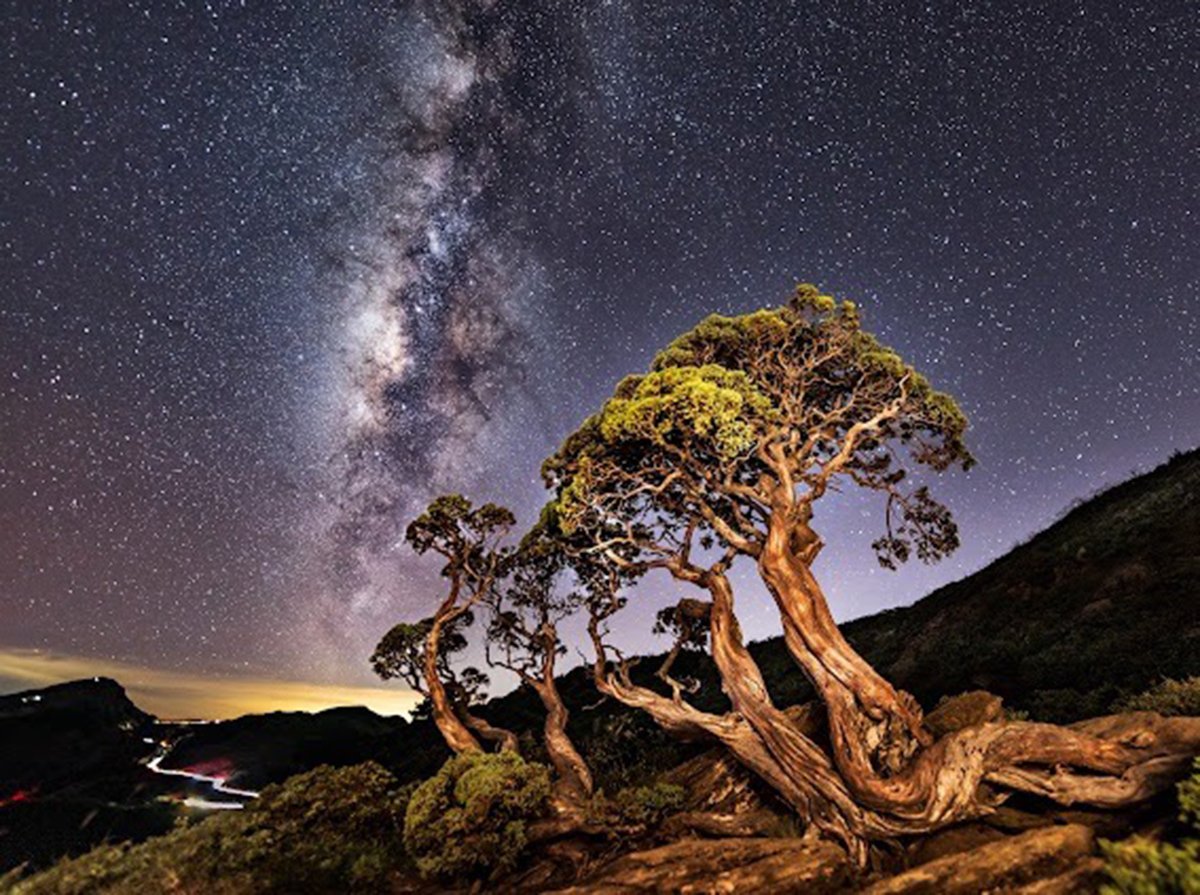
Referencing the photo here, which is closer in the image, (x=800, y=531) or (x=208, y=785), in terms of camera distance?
(x=800, y=531)

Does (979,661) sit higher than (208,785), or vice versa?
(208,785)

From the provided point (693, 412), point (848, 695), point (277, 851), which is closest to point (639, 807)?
point (848, 695)

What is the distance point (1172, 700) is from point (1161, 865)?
6.80 m

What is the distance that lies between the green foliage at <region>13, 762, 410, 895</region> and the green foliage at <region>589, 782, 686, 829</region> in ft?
14.2

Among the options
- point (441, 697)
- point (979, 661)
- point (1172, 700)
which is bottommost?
point (1172, 700)

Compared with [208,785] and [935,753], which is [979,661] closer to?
[935,753]

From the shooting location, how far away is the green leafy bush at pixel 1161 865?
496 cm

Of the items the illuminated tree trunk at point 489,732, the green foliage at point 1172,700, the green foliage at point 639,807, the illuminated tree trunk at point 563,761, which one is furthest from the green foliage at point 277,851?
the green foliage at point 1172,700

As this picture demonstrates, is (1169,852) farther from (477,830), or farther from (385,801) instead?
(385,801)

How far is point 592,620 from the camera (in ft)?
52.1

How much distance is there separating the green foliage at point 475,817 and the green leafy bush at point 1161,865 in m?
8.67

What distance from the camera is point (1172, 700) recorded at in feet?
32.8

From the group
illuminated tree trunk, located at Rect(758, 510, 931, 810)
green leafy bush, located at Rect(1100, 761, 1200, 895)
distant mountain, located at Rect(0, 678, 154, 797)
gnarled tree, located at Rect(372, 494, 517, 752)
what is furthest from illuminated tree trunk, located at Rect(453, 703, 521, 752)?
distant mountain, located at Rect(0, 678, 154, 797)

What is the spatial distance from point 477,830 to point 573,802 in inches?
72.7
